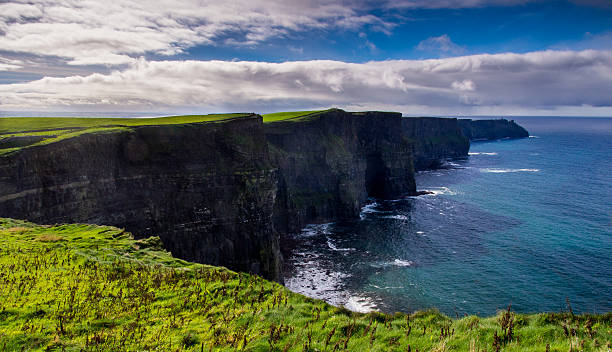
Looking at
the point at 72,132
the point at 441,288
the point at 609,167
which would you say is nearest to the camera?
the point at 72,132

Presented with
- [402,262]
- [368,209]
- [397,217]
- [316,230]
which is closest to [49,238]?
[402,262]

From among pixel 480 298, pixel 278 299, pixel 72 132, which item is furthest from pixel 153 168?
pixel 480 298

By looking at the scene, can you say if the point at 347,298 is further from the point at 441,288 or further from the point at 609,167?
the point at 609,167

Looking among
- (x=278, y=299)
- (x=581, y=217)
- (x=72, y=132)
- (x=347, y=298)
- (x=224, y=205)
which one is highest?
(x=72, y=132)

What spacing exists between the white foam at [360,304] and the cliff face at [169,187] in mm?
13415

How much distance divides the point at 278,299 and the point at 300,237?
63.5m

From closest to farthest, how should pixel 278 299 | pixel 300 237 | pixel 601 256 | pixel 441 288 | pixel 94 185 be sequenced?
pixel 278 299 < pixel 94 185 < pixel 441 288 < pixel 601 256 < pixel 300 237

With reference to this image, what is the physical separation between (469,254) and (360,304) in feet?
94.8

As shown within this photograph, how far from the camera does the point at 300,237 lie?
7906cm

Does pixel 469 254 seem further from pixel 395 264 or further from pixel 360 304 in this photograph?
pixel 360 304

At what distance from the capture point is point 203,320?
1380 cm

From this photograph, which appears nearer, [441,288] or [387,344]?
[387,344]

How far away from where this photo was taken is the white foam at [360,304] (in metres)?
47.9

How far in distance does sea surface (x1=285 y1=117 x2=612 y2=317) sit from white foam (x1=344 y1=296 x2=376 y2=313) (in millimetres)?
149
